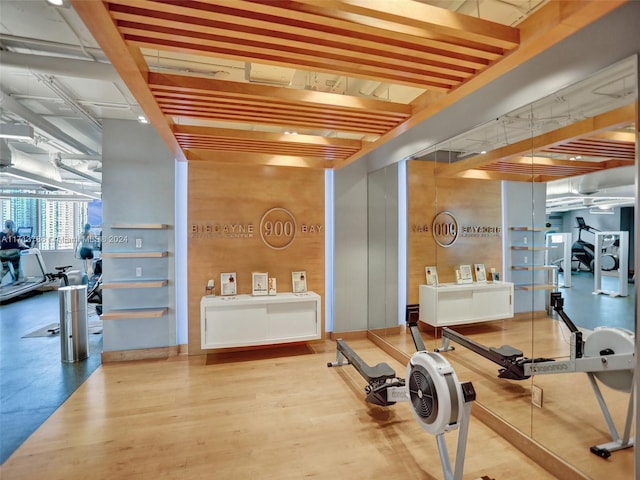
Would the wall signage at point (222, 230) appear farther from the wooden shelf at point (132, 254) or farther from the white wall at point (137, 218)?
the wooden shelf at point (132, 254)

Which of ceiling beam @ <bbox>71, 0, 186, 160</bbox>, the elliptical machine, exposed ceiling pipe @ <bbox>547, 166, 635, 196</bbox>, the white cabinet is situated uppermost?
ceiling beam @ <bbox>71, 0, 186, 160</bbox>

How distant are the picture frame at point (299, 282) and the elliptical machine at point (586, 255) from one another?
12.6 ft

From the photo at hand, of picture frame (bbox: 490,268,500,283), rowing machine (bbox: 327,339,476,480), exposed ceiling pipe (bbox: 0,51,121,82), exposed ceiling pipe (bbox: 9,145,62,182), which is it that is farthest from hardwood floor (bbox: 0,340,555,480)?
exposed ceiling pipe (bbox: 9,145,62,182)

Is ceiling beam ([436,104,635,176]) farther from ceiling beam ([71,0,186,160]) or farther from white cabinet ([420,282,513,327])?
ceiling beam ([71,0,186,160])

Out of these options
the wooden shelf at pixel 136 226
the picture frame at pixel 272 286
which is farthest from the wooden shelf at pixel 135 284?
the picture frame at pixel 272 286

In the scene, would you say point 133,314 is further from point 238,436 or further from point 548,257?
point 548,257

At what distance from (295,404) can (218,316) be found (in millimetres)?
1918

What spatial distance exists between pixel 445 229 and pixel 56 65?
495 centimetres

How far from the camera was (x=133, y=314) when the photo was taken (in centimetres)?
472

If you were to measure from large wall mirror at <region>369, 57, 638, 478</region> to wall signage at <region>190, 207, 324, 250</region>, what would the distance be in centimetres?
239

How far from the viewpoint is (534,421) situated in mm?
2791

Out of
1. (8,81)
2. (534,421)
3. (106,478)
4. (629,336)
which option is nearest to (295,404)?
(106,478)

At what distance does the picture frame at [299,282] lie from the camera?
216 inches

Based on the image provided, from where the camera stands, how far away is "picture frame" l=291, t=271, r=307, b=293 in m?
5.49
